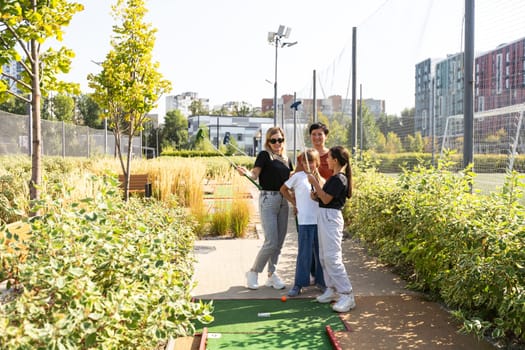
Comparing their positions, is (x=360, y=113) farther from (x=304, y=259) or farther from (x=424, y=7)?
(x=304, y=259)

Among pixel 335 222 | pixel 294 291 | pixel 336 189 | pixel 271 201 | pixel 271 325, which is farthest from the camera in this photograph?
pixel 271 201

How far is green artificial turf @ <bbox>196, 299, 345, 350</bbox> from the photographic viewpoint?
155 inches

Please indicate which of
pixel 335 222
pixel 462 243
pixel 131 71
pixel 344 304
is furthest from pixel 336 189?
pixel 131 71

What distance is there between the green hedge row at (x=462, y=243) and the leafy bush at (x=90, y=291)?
1.82 metres

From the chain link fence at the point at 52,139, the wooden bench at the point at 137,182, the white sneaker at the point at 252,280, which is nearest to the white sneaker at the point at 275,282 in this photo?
the white sneaker at the point at 252,280

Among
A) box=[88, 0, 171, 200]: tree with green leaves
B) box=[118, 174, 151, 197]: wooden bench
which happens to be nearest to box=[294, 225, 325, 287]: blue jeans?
Answer: box=[88, 0, 171, 200]: tree with green leaves

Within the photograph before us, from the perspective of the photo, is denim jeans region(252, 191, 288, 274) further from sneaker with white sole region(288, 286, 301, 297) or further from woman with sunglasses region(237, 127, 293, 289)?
sneaker with white sole region(288, 286, 301, 297)

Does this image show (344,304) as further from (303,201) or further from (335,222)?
(303,201)

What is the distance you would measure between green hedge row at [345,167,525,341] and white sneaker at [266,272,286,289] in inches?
42.8

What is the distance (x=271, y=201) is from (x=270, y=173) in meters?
0.28

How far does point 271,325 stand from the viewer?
171 inches

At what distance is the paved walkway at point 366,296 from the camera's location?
3969mm

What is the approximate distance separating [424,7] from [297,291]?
Answer: 407 cm

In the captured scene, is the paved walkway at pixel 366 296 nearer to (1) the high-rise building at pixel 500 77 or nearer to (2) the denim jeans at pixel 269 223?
(2) the denim jeans at pixel 269 223
